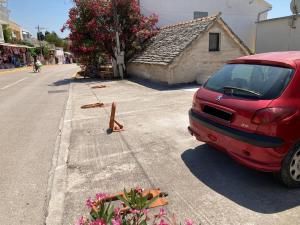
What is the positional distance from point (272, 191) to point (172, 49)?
11.6 meters

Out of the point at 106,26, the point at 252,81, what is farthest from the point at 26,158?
the point at 106,26

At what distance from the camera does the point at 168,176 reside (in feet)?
14.3

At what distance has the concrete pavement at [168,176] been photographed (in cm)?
341

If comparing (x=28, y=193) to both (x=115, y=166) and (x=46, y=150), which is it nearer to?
(x=115, y=166)

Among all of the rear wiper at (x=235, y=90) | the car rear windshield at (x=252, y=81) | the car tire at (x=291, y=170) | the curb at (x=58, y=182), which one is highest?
the car rear windshield at (x=252, y=81)

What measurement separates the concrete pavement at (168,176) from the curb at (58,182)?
13 millimetres

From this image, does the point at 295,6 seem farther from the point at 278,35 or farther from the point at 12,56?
the point at 12,56

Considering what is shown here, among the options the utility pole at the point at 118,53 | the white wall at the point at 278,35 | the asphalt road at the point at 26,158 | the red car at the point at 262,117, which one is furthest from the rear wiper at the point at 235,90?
the utility pole at the point at 118,53

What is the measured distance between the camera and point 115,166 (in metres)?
4.80

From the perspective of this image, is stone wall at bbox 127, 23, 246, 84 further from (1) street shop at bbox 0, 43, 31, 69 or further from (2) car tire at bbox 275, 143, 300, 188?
(1) street shop at bbox 0, 43, 31, 69

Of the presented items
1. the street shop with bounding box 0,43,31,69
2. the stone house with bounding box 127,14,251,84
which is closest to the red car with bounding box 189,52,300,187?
the stone house with bounding box 127,14,251,84

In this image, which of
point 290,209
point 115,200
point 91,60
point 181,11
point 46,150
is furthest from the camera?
point 181,11

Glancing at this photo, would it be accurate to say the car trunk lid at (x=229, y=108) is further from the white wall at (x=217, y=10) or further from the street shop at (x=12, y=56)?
the street shop at (x=12, y=56)

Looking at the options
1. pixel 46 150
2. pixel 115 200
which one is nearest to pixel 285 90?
pixel 115 200
